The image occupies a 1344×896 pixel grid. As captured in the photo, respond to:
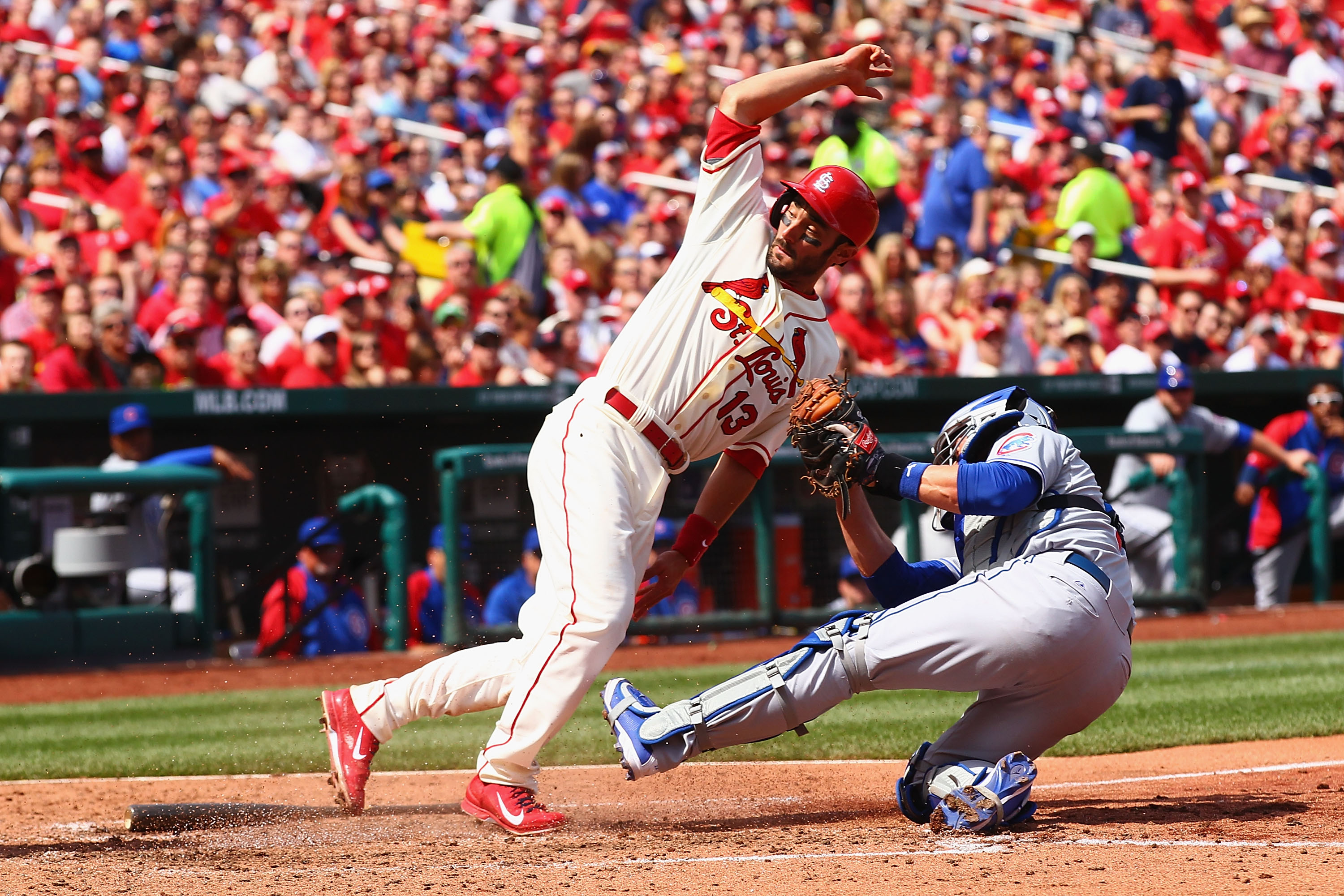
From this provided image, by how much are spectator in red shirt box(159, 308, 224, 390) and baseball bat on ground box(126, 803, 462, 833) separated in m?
4.25

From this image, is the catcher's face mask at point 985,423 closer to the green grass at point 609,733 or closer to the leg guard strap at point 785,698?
the leg guard strap at point 785,698

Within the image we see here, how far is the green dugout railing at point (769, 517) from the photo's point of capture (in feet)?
28.2

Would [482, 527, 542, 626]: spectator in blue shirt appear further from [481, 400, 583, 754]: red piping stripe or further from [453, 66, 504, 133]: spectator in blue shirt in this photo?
[453, 66, 504, 133]: spectator in blue shirt

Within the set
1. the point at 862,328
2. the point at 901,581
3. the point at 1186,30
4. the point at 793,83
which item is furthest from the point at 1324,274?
the point at 793,83

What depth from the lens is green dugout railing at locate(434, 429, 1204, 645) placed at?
28.2 feet

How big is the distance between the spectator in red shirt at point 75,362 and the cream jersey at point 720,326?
17.1 ft

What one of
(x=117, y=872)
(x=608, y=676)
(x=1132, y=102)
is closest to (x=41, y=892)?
(x=117, y=872)

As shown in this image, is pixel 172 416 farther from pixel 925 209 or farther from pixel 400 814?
pixel 925 209

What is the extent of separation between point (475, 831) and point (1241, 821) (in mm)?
2047

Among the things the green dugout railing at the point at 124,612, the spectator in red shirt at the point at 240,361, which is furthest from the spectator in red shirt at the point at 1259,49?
the green dugout railing at the point at 124,612

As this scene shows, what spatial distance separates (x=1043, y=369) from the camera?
10.5 m

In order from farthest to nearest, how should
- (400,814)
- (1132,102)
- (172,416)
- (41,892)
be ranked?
(1132,102), (172,416), (400,814), (41,892)

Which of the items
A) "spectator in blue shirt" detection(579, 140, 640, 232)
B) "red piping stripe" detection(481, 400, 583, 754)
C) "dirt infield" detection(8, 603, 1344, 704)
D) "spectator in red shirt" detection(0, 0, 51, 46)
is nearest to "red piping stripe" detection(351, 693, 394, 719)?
"red piping stripe" detection(481, 400, 583, 754)

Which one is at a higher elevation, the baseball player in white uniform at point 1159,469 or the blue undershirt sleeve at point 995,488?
the blue undershirt sleeve at point 995,488
